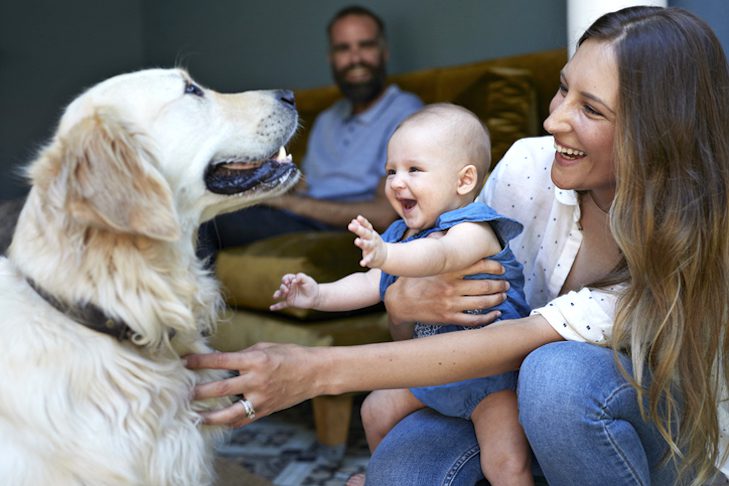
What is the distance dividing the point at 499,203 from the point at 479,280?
25 centimetres

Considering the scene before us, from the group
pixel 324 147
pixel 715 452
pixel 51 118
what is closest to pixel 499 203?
pixel 715 452

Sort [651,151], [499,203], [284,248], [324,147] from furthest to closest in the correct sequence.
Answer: [324,147] → [284,248] → [499,203] → [651,151]

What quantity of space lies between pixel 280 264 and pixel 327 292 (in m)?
0.94

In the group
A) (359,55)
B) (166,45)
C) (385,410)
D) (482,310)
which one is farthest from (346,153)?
(166,45)

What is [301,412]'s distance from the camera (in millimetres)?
2816

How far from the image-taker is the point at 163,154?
1.21 metres

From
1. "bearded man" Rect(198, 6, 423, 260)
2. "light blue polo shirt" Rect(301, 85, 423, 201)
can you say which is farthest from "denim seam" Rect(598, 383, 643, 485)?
"light blue polo shirt" Rect(301, 85, 423, 201)

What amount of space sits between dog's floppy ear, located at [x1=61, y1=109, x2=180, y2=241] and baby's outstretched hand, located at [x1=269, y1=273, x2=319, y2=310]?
33 cm

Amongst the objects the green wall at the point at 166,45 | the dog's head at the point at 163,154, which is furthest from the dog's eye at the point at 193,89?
the green wall at the point at 166,45

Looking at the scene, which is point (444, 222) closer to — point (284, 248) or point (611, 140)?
point (611, 140)

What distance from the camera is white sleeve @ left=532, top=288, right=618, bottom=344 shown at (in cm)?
131

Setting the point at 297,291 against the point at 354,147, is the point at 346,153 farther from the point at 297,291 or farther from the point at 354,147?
the point at 297,291

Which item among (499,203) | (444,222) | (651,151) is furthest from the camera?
(499,203)

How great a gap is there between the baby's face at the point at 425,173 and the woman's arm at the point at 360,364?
24 centimetres
